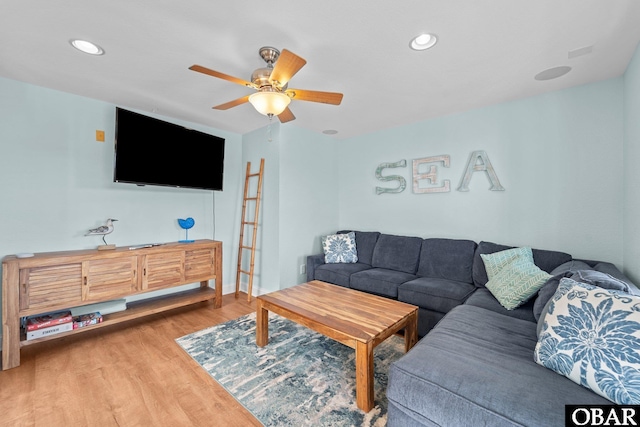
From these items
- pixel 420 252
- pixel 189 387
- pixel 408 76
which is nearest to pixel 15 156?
pixel 189 387

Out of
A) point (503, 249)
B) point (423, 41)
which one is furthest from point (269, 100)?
point (503, 249)

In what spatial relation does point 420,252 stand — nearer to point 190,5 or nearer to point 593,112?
point 593,112

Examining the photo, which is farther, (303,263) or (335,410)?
(303,263)

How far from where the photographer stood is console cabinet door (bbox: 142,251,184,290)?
2.73 metres

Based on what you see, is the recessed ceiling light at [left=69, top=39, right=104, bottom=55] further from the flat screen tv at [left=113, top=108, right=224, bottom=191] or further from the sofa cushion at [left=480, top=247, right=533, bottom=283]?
the sofa cushion at [left=480, top=247, right=533, bottom=283]

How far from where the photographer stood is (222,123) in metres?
3.52

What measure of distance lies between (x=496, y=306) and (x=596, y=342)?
105 cm

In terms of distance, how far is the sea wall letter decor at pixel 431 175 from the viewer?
3195 millimetres

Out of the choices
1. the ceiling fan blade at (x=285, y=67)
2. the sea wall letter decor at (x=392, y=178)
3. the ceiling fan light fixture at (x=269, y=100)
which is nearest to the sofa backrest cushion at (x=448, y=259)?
the sea wall letter decor at (x=392, y=178)

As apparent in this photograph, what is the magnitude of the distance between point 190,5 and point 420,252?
3.13m

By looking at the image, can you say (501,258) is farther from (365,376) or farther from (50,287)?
(50,287)

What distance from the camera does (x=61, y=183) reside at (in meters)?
2.60

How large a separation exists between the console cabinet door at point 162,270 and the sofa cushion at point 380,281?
205 cm

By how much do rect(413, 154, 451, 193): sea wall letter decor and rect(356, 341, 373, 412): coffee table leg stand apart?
7.71 feet
